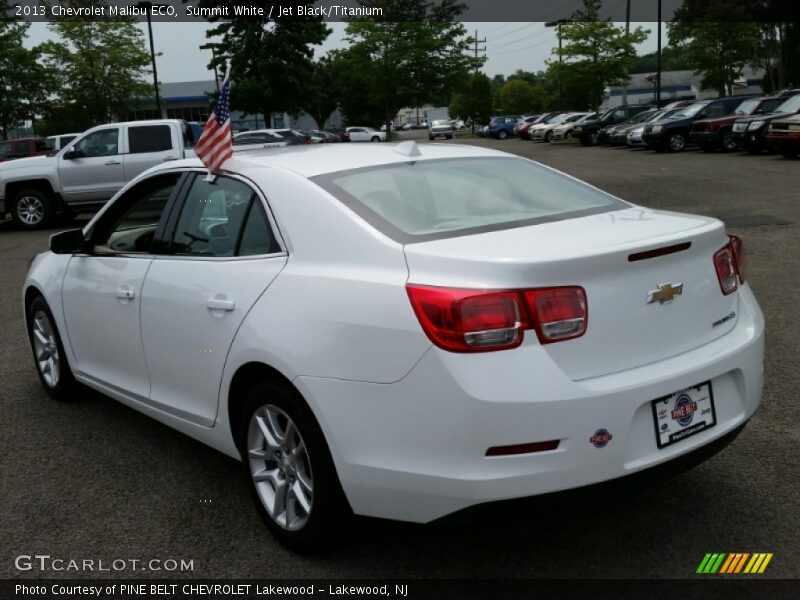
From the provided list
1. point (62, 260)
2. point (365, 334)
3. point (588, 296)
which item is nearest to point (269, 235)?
point (365, 334)

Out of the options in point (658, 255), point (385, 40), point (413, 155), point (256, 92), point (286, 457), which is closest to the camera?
point (658, 255)

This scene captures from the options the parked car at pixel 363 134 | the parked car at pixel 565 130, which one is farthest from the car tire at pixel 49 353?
the parked car at pixel 363 134

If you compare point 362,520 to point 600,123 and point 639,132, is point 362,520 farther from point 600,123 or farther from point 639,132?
point 600,123

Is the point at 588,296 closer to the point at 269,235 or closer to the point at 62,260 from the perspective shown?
the point at 269,235

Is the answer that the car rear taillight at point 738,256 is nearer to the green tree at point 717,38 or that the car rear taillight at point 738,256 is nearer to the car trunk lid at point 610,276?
the car trunk lid at point 610,276

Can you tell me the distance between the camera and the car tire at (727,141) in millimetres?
26625

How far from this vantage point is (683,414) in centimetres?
306

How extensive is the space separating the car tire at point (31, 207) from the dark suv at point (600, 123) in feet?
93.0

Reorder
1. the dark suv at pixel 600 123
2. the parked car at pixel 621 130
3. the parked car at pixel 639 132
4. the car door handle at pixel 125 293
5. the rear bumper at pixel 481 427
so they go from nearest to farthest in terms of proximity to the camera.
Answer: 1. the rear bumper at pixel 481 427
2. the car door handle at pixel 125 293
3. the parked car at pixel 639 132
4. the parked car at pixel 621 130
5. the dark suv at pixel 600 123

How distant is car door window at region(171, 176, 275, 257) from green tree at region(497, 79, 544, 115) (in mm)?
89346

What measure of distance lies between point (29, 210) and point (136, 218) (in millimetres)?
13421

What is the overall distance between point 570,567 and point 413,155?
1.97 meters

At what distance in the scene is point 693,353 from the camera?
315 cm

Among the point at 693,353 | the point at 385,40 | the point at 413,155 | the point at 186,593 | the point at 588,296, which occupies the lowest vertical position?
the point at 186,593
